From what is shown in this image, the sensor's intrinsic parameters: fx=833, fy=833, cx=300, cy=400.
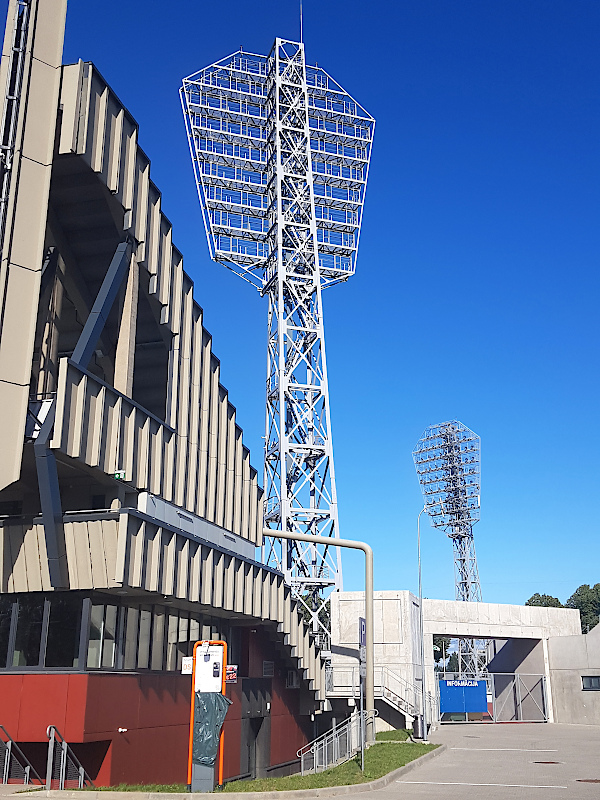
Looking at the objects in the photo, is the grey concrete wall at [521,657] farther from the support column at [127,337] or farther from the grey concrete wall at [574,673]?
the support column at [127,337]

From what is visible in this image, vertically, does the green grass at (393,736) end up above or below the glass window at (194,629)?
below

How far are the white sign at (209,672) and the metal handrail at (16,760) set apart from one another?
15.7 feet

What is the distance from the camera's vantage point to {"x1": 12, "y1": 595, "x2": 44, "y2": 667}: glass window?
2058 cm

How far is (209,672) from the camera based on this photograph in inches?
688

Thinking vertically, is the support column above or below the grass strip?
above

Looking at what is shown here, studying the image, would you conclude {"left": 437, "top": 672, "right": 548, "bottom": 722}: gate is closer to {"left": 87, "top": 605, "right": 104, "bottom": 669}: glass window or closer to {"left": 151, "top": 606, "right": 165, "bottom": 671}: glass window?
{"left": 151, "top": 606, "right": 165, "bottom": 671}: glass window

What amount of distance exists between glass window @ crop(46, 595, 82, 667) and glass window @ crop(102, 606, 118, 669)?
1.05 meters

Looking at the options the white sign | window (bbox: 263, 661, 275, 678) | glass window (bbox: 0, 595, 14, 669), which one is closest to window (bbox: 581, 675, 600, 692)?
window (bbox: 263, 661, 275, 678)

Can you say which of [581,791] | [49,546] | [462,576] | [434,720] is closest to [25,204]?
[49,546]

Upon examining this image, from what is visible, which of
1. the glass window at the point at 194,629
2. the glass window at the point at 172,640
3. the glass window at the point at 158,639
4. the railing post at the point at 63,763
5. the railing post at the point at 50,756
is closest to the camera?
the railing post at the point at 50,756

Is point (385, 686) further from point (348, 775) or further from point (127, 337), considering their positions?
point (127, 337)

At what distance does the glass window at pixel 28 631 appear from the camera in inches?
810

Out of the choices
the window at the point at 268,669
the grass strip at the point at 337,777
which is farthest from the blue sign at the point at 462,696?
the grass strip at the point at 337,777

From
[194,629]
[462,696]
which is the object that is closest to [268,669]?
[194,629]
